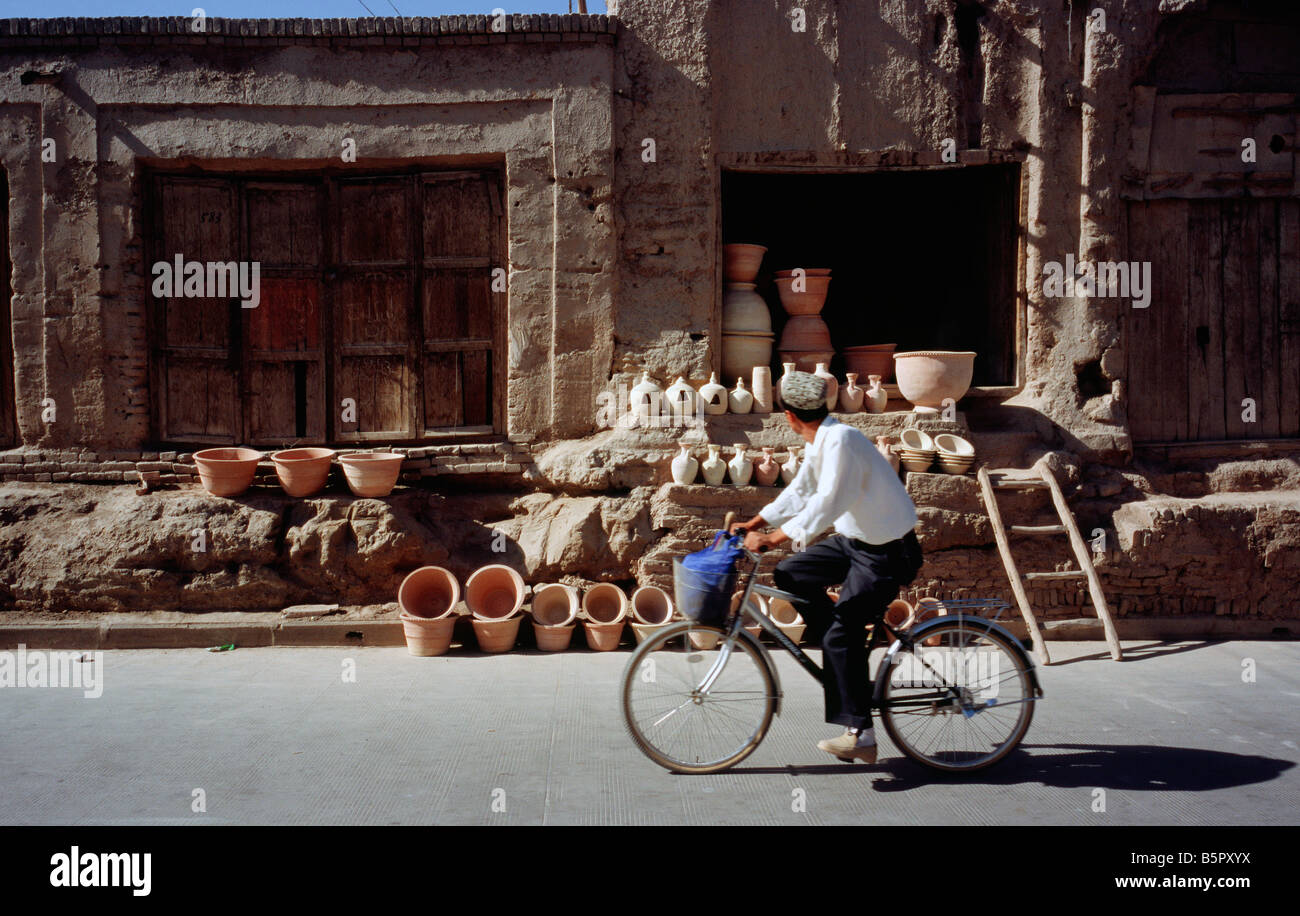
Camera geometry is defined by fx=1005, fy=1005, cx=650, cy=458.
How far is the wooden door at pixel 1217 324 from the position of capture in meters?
7.92

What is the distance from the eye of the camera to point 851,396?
25.1 feet

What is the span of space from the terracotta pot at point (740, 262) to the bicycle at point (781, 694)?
4.40m

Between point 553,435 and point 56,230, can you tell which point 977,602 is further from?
point 56,230

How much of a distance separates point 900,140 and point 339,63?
4.27 m

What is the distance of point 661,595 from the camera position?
6754mm

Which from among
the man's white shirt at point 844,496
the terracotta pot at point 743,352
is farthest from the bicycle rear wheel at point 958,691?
the terracotta pot at point 743,352

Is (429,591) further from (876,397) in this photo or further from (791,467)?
(876,397)

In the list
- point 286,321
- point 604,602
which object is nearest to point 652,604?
point 604,602

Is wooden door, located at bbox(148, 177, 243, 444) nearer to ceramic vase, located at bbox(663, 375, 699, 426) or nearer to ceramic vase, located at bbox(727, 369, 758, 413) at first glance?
ceramic vase, located at bbox(663, 375, 699, 426)

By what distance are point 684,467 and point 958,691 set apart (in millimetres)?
3070

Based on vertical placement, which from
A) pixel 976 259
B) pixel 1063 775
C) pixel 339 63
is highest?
pixel 339 63

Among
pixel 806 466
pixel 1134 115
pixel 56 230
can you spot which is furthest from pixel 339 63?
pixel 1134 115

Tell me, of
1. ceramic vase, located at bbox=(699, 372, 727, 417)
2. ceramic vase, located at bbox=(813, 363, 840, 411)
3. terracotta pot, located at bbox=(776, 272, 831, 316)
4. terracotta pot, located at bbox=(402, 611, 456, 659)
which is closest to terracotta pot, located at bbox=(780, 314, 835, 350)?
terracotta pot, located at bbox=(776, 272, 831, 316)

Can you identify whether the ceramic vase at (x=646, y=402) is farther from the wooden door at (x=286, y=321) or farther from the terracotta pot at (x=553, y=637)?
the wooden door at (x=286, y=321)
